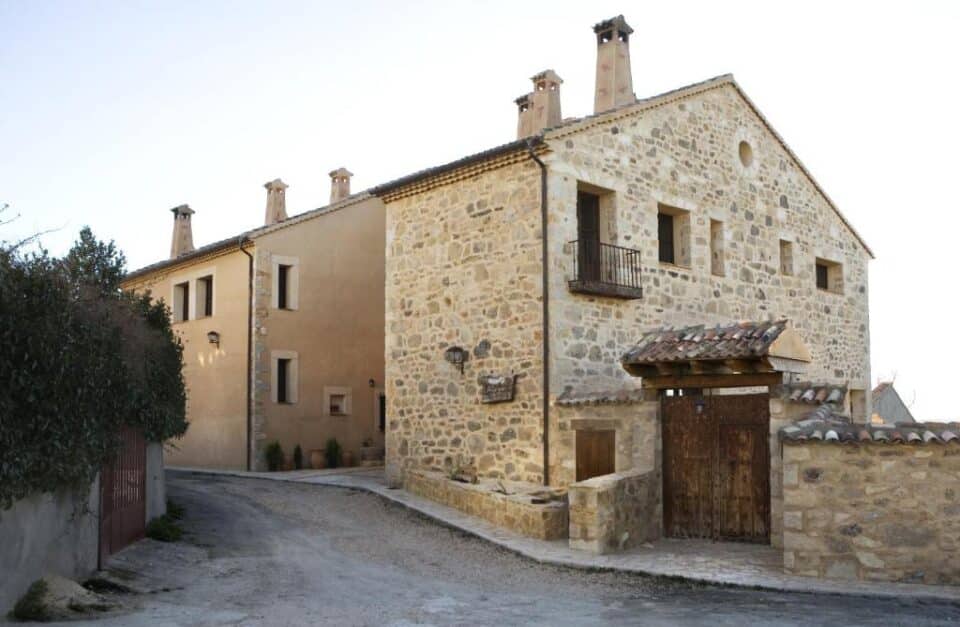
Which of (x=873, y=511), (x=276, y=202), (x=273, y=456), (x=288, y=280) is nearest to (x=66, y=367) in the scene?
(x=873, y=511)

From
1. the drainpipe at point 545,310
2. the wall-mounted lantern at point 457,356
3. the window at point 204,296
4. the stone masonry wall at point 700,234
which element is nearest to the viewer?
the drainpipe at point 545,310

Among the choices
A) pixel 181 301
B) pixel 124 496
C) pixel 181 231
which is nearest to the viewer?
pixel 124 496

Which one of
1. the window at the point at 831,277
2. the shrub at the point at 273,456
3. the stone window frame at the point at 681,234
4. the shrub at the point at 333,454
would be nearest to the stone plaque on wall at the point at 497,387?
the stone window frame at the point at 681,234

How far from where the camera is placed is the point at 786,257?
1830 cm

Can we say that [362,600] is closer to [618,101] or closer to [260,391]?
[618,101]

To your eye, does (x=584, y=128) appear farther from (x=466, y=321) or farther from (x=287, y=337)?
(x=287, y=337)

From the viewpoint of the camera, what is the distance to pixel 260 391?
19891 mm

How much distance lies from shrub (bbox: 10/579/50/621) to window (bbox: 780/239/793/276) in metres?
14.7

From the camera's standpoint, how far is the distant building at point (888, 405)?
80.5 feet

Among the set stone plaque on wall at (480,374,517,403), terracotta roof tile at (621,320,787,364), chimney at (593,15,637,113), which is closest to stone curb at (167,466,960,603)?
stone plaque on wall at (480,374,517,403)

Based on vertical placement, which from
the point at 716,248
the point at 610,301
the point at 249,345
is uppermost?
the point at 716,248

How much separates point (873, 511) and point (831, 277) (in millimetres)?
11902

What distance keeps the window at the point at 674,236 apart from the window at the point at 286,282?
28.1 ft

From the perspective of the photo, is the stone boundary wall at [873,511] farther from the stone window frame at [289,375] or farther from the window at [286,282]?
the window at [286,282]
